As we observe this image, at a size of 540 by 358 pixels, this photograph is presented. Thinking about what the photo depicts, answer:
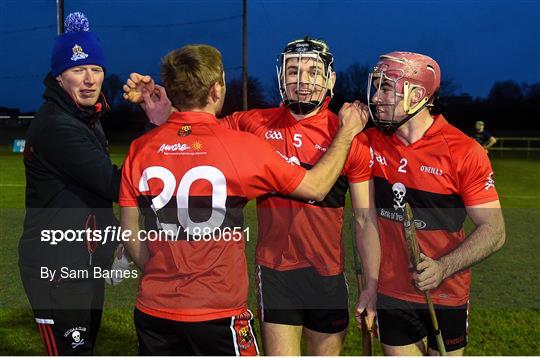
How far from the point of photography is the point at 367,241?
12.5 ft

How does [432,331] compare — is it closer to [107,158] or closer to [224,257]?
[224,257]

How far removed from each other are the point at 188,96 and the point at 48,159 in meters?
1.19

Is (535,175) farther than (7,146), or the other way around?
(7,146)

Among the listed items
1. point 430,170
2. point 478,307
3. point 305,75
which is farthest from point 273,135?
point 478,307

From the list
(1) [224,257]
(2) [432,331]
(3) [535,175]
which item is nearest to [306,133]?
(1) [224,257]

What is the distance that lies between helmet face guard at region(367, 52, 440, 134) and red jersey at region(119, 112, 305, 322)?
0.86 metres

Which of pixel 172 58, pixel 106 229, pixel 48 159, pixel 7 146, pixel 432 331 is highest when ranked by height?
pixel 172 58

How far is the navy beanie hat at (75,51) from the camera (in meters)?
3.92

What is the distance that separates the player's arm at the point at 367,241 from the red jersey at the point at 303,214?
8.1 inches

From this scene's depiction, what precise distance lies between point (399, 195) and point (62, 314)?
2.31 meters

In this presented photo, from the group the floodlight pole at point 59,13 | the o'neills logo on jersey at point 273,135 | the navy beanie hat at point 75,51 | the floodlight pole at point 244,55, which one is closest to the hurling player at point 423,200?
the o'neills logo on jersey at point 273,135

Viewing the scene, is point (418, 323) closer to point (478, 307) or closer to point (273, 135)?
point (273, 135)

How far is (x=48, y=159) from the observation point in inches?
145

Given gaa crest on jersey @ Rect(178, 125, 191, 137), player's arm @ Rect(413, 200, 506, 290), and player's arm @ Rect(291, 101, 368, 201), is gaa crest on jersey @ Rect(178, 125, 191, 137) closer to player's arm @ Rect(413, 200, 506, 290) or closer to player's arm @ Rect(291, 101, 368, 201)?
player's arm @ Rect(291, 101, 368, 201)
